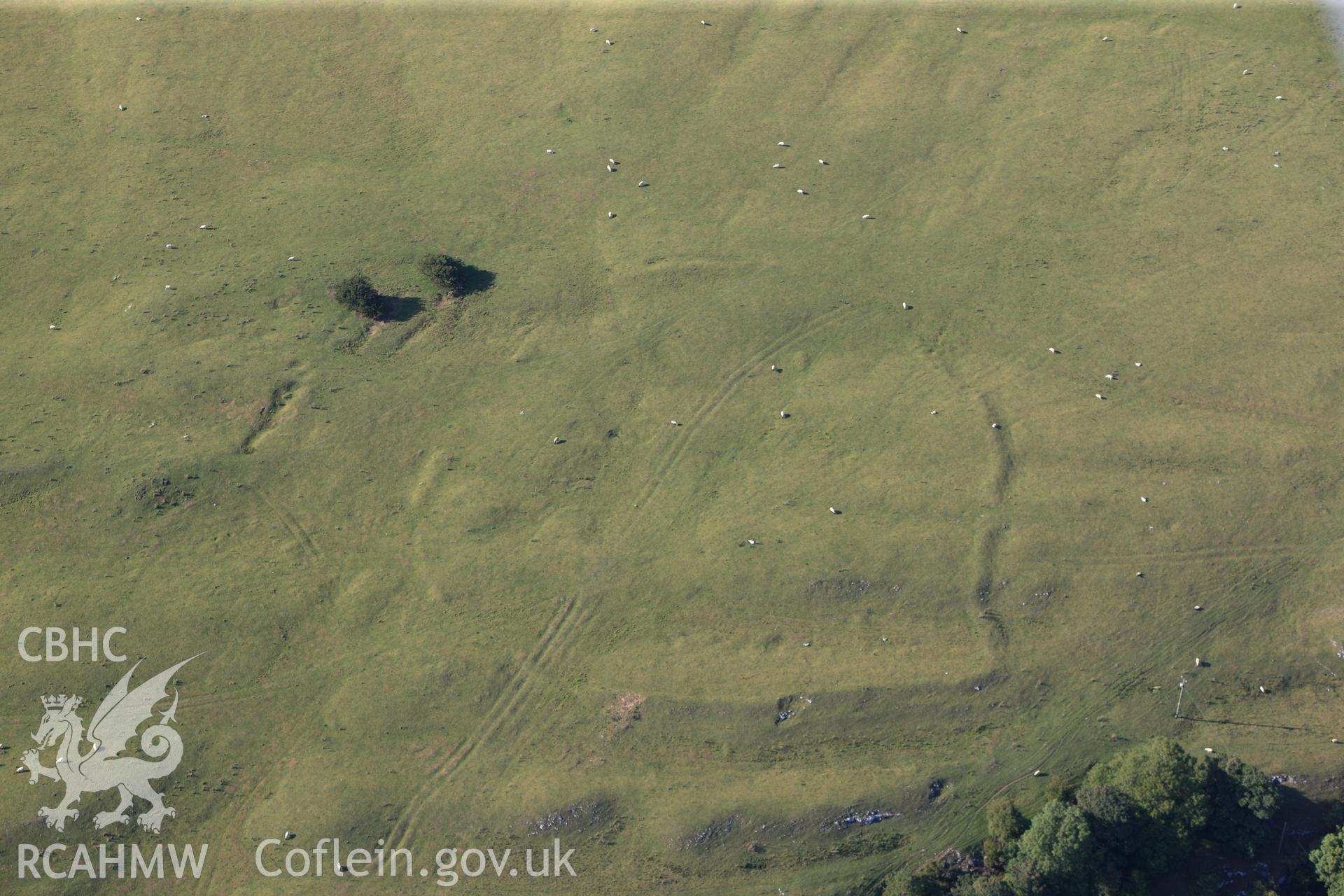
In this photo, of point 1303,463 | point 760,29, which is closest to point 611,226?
point 760,29

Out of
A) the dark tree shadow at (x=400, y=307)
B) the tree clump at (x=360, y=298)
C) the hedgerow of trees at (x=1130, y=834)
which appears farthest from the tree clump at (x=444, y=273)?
the hedgerow of trees at (x=1130, y=834)

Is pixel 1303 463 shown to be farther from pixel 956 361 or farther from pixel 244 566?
pixel 244 566

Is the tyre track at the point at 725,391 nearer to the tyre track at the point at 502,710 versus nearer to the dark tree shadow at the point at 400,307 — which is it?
the tyre track at the point at 502,710

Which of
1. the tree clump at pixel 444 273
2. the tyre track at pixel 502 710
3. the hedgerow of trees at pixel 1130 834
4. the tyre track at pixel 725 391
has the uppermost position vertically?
the tree clump at pixel 444 273

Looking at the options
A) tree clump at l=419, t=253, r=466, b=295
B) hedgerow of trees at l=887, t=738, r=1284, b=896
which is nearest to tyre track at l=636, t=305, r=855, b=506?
tree clump at l=419, t=253, r=466, b=295

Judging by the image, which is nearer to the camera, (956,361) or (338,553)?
(338,553)

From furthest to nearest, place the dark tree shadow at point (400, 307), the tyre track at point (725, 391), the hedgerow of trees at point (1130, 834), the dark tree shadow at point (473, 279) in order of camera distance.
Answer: the dark tree shadow at point (473, 279) < the dark tree shadow at point (400, 307) < the tyre track at point (725, 391) < the hedgerow of trees at point (1130, 834)

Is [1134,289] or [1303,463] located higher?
[1134,289]
